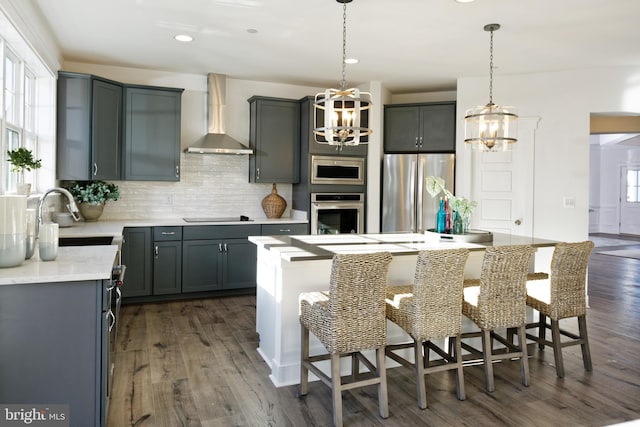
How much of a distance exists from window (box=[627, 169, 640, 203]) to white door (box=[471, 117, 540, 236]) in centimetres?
972

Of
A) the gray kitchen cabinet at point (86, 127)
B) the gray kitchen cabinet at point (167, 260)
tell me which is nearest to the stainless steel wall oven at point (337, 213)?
the gray kitchen cabinet at point (167, 260)

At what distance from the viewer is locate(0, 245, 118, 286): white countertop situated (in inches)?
82.0

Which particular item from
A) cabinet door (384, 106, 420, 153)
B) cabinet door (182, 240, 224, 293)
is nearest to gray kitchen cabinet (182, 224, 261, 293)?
cabinet door (182, 240, 224, 293)

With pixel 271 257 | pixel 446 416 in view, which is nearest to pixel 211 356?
pixel 271 257

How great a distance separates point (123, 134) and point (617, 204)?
13.2 meters

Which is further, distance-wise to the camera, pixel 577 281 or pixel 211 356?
pixel 211 356

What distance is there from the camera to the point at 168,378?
126 inches

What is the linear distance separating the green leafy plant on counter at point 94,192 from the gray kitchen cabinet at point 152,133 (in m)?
0.23

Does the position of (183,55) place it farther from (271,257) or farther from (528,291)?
(528,291)

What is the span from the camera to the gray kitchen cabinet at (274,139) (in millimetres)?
5922

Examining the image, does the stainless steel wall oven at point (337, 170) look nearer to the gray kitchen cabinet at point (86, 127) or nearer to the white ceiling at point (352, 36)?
the white ceiling at point (352, 36)

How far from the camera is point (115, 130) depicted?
520cm

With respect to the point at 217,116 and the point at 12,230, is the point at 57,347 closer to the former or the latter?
the point at 12,230

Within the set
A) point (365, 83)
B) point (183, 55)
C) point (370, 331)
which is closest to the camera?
point (370, 331)
